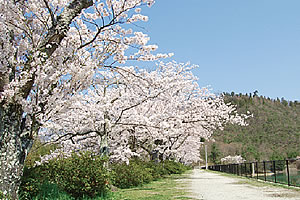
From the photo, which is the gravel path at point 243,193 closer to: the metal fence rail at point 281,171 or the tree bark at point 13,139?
the metal fence rail at point 281,171

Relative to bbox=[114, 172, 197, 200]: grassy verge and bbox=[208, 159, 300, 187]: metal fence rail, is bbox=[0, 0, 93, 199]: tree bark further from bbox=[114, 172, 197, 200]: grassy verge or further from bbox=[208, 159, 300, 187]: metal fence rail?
bbox=[208, 159, 300, 187]: metal fence rail

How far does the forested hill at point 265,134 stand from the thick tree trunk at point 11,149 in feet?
207

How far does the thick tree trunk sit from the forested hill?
63014 mm

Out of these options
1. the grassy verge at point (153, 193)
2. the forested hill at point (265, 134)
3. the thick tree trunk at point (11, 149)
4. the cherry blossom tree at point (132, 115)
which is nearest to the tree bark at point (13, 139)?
the thick tree trunk at point (11, 149)

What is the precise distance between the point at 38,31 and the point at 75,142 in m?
8.20

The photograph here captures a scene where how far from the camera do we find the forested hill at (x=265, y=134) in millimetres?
70000

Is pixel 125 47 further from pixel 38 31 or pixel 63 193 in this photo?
pixel 63 193

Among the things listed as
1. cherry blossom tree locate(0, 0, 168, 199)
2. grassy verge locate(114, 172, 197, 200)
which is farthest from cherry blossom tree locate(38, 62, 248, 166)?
grassy verge locate(114, 172, 197, 200)

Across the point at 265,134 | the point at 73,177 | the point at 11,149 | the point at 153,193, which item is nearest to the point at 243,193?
the point at 153,193

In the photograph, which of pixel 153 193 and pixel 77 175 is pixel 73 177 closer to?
pixel 77 175

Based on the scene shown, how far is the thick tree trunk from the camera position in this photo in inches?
198

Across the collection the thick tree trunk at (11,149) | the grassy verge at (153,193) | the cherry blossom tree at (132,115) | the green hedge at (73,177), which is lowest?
the grassy verge at (153,193)

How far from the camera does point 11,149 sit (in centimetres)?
511

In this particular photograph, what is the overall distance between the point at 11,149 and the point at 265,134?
85.0m
